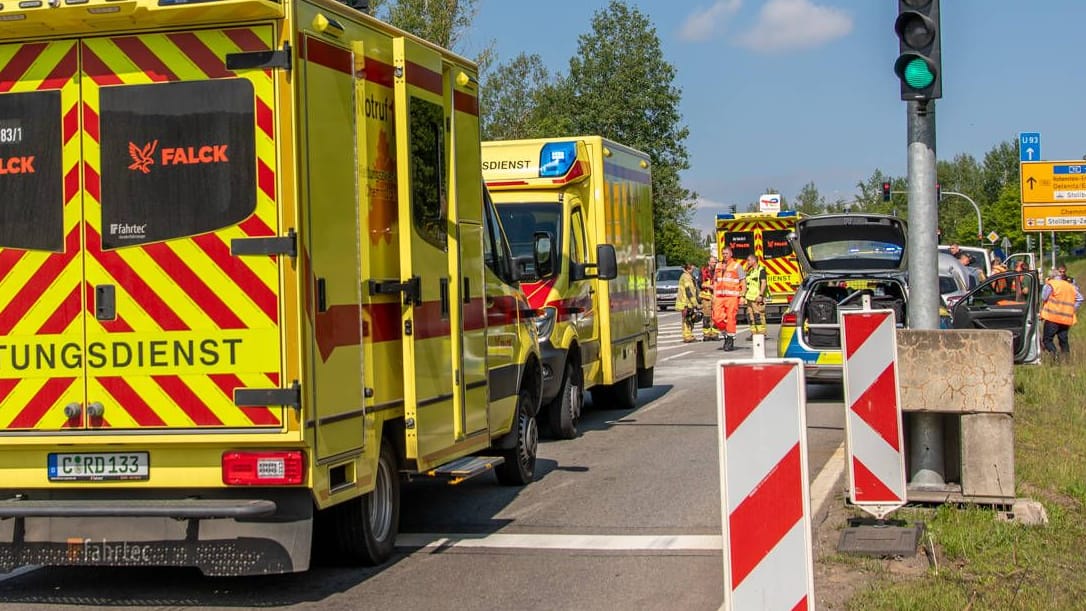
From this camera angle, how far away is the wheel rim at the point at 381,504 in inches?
323

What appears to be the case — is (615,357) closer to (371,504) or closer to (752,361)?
(371,504)

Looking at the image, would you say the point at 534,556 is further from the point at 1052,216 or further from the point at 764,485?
the point at 1052,216

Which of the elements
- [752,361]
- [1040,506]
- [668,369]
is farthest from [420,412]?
[668,369]

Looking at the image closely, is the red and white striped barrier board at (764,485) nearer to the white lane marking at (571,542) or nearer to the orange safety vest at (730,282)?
the white lane marking at (571,542)

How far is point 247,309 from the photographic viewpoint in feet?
22.7

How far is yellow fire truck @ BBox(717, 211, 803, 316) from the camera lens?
120ft

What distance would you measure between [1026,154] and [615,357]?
16514mm

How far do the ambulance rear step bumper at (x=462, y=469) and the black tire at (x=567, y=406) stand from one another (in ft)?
13.0

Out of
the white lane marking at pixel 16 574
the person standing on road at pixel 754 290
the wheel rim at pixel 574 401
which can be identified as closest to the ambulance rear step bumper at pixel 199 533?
the white lane marking at pixel 16 574

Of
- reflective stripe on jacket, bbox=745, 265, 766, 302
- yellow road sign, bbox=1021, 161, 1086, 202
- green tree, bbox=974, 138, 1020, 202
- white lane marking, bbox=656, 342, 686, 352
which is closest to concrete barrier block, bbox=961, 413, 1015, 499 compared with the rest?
white lane marking, bbox=656, 342, 686, 352

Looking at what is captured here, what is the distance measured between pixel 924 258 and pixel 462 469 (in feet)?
11.3

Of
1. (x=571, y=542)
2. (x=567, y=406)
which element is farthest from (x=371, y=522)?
(x=567, y=406)

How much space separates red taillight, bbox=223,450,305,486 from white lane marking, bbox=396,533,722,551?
6.99 ft

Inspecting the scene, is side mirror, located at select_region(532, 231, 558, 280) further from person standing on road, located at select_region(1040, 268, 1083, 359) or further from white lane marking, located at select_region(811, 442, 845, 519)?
person standing on road, located at select_region(1040, 268, 1083, 359)
